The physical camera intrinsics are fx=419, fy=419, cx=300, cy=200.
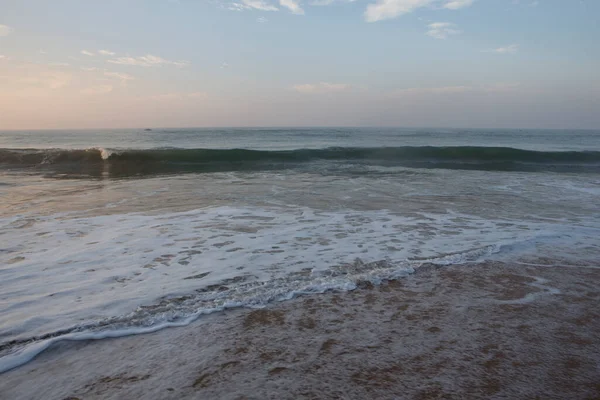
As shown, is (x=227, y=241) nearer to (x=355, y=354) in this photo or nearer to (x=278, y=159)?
(x=355, y=354)

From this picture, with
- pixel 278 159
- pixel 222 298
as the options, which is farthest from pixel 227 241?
pixel 278 159

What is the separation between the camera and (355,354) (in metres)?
2.63

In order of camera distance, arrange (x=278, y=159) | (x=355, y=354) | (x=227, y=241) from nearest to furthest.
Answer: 1. (x=355, y=354)
2. (x=227, y=241)
3. (x=278, y=159)

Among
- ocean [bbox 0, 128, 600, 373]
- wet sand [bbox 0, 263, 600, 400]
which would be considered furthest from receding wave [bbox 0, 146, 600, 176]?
wet sand [bbox 0, 263, 600, 400]

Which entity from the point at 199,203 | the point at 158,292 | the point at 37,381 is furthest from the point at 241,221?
the point at 37,381

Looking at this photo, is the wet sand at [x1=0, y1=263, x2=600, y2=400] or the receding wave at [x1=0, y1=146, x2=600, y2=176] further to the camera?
the receding wave at [x1=0, y1=146, x2=600, y2=176]

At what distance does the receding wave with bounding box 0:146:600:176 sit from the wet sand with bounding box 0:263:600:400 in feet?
45.4

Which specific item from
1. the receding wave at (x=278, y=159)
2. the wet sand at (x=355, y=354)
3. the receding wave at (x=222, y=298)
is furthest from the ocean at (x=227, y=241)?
the receding wave at (x=278, y=159)

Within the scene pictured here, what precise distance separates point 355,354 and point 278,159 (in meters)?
18.5

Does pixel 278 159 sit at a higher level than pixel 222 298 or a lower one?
higher

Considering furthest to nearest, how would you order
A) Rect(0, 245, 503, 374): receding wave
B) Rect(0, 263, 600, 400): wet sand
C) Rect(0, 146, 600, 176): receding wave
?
Rect(0, 146, 600, 176): receding wave < Rect(0, 245, 503, 374): receding wave < Rect(0, 263, 600, 400): wet sand

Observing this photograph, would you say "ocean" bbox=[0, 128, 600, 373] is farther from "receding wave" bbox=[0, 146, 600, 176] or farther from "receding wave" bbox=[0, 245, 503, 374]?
"receding wave" bbox=[0, 146, 600, 176]

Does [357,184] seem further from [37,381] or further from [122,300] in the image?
[37,381]

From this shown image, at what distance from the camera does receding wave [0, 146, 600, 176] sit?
1783cm
